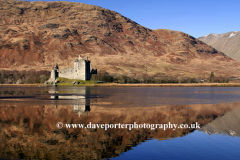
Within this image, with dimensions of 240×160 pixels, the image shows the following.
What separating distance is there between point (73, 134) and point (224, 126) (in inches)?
489

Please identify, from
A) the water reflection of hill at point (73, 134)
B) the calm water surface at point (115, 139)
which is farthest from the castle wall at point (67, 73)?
the calm water surface at point (115, 139)

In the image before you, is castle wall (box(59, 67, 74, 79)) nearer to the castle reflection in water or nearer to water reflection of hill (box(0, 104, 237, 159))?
the castle reflection in water

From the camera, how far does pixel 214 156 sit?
523 inches

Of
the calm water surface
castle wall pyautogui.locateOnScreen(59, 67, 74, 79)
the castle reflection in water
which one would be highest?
castle wall pyautogui.locateOnScreen(59, 67, 74, 79)

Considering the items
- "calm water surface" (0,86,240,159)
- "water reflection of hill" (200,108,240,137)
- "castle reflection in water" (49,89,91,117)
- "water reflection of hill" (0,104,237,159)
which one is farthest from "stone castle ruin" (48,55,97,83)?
"water reflection of hill" (200,108,240,137)

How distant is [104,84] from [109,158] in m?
91.5

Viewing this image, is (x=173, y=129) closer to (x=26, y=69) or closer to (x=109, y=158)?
(x=109, y=158)

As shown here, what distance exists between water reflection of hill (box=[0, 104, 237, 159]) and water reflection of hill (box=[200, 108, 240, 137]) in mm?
918

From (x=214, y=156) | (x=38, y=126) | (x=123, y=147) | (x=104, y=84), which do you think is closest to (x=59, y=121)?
(x=38, y=126)

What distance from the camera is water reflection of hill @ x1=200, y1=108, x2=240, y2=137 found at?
18609 mm

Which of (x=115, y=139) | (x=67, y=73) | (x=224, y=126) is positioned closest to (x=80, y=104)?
(x=115, y=139)

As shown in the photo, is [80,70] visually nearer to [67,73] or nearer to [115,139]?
[67,73]

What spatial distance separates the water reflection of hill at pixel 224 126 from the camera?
1861 centimetres

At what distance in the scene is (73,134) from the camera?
55.7 ft
